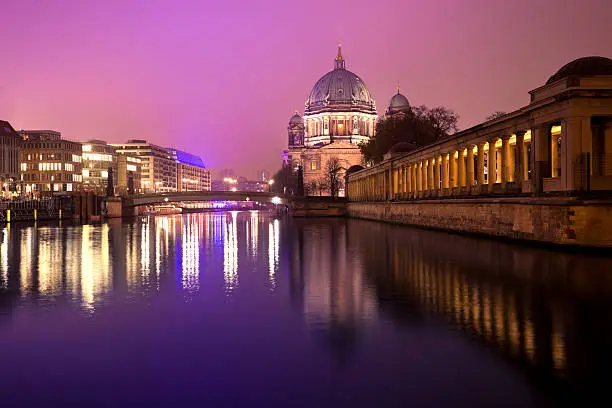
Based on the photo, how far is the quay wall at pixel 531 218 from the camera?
2783 cm

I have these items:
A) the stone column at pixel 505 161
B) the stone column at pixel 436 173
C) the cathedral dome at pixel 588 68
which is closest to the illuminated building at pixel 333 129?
the stone column at pixel 436 173

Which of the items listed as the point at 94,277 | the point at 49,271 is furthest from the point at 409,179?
the point at 94,277

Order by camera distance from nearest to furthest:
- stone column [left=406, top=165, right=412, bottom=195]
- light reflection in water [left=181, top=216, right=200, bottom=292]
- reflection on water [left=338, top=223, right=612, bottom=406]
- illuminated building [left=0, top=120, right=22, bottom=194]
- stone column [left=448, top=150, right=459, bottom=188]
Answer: reflection on water [left=338, top=223, right=612, bottom=406], light reflection in water [left=181, top=216, right=200, bottom=292], stone column [left=448, top=150, right=459, bottom=188], stone column [left=406, top=165, right=412, bottom=195], illuminated building [left=0, top=120, right=22, bottom=194]

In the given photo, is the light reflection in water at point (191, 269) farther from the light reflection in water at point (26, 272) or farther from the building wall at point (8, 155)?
the building wall at point (8, 155)

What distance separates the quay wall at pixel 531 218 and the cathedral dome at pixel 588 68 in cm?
632

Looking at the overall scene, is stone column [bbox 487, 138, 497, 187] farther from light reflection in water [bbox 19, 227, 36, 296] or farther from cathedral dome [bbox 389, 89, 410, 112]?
cathedral dome [bbox 389, 89, 410, 112]

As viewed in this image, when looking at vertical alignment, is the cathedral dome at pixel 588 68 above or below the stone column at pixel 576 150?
above

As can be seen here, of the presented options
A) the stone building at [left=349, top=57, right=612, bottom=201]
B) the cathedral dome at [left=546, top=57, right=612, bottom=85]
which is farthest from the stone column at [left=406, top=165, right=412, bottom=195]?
the cathedral dome at [left=546, top=57, right=612, bottom=85]

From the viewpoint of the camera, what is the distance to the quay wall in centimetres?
2783

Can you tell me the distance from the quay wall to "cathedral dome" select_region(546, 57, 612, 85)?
6323 mm

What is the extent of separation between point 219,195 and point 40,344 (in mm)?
114956

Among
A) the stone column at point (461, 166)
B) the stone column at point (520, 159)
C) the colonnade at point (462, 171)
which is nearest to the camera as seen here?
the stone column at point (520, 159)

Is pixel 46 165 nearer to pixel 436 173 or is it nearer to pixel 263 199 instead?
pixel 263 199

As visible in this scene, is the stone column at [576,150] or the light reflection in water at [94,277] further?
the stone column at [576,150]
